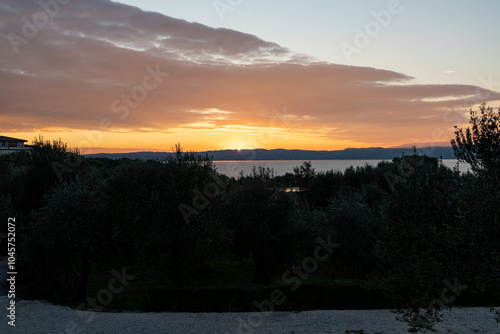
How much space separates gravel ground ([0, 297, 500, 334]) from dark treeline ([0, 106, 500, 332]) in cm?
326

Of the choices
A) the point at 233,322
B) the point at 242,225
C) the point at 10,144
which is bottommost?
the point at 233,322

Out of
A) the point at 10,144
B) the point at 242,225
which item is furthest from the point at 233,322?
the point at 10,144

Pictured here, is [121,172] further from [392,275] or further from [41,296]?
[392,275]

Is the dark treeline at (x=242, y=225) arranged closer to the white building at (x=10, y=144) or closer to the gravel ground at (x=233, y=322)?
the gravel ground at (x=233, y=322)

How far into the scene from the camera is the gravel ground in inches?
883

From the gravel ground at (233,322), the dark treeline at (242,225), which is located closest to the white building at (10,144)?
the dark treeline at (242,225)

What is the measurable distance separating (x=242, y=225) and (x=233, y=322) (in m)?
9.85

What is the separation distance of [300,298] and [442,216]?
50.7ft

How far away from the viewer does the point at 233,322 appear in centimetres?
2405

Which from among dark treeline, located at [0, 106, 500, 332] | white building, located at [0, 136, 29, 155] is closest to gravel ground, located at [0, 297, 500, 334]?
dark treeline, located at [0, 106, 500, 332]

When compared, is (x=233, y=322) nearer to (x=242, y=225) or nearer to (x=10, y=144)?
(x=242, y=225)

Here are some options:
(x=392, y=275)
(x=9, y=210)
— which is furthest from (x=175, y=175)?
(x=9, y=210)

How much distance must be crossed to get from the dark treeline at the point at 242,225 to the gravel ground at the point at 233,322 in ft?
10.7

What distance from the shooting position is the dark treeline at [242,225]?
14.6m
